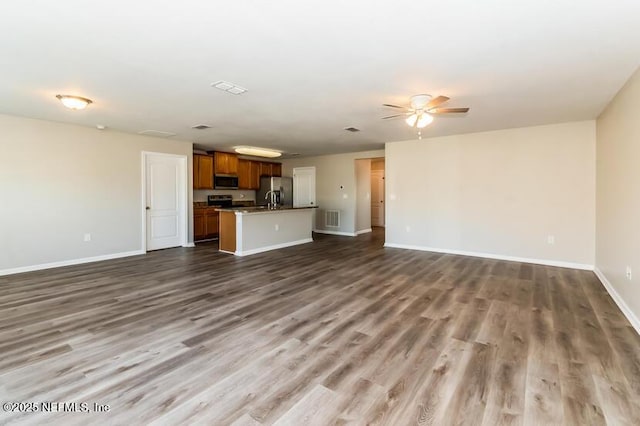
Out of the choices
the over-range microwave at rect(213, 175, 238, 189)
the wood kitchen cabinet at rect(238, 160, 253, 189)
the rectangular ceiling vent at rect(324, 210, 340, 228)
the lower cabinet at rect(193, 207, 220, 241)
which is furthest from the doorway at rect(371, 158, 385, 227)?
the lower cabinet at rect(193, 207, 220, 241)

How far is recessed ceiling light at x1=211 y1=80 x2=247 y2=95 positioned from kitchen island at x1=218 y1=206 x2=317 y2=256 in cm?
289

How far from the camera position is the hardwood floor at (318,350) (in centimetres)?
174

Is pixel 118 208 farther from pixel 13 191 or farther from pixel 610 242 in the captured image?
pixel 610 242

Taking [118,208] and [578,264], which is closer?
[578,264]

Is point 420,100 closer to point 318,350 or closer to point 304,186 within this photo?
point 318,350

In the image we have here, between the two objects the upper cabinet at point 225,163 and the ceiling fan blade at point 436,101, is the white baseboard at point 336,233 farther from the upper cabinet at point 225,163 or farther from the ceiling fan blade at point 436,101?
the ceiling fan blade at point 436,101

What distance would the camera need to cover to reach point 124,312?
3.13m

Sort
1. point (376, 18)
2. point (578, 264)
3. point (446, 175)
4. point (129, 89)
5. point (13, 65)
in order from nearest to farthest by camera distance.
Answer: point (376, 18) < point (13, 65) < point (129, 89) < point (578, 264) < point (446, 175)

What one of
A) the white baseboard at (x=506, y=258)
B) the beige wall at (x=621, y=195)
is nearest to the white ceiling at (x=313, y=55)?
the beige wall at (x=621, y=195)

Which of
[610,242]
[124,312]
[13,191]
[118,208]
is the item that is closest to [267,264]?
[124,312]

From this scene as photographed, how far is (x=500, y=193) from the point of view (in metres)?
5.60

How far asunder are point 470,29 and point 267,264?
13.9 ft

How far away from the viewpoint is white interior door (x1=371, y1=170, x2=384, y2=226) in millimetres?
10883

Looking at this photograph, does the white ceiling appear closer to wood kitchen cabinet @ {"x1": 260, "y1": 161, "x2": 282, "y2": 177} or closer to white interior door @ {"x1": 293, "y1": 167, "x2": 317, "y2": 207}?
white interior door @ {"x1": 293, "y1": 167, "x2": 317, "y2": 207}
